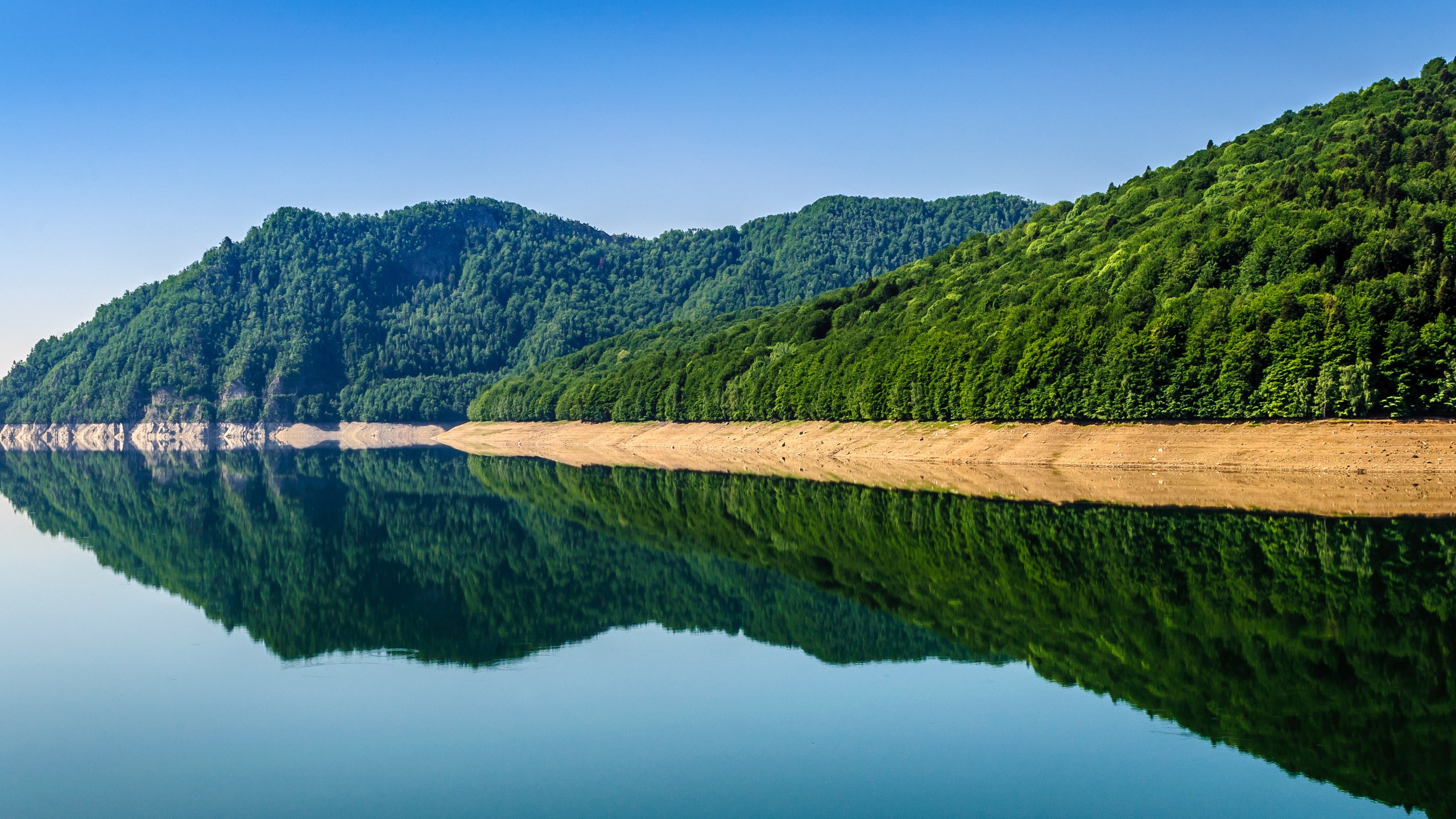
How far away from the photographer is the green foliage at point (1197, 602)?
16.7 m

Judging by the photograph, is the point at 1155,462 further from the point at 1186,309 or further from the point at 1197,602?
the point at 1197,602

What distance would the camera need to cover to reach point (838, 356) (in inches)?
4247

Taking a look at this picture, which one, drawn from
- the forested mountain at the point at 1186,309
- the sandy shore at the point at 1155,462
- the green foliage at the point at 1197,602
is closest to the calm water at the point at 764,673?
the green foliage at the point at 1197,602

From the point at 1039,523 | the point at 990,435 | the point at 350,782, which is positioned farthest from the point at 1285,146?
the point at 350,782

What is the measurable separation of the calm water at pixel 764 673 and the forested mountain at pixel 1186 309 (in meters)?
22.0

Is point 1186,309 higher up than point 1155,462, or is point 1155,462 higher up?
point 1186,309

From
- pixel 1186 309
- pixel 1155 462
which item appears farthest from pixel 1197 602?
pixel 1186 309

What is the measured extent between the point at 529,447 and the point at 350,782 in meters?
134

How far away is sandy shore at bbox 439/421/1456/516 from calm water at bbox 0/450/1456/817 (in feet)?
23.8

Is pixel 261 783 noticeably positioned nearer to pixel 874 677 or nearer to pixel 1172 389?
pixel 874 677

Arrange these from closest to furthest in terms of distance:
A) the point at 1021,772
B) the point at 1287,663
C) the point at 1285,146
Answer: the point at 1021,772 → the point at 1287,663 → the point at 1285,146

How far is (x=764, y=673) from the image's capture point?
74.0 ft

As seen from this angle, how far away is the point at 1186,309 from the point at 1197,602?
48.5 meters

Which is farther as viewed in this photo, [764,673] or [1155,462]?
[1155,462]
